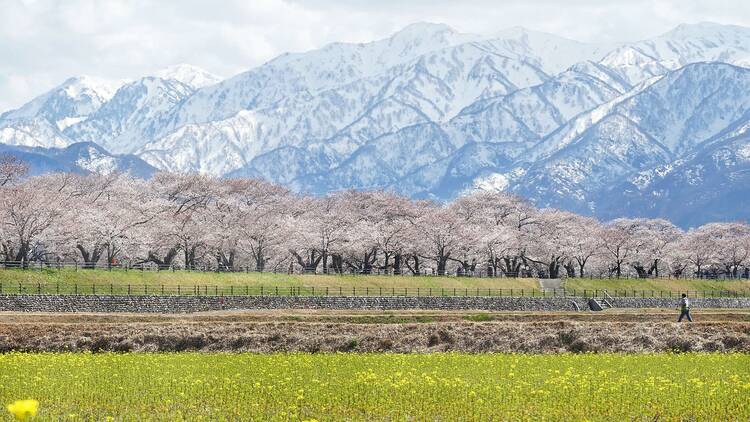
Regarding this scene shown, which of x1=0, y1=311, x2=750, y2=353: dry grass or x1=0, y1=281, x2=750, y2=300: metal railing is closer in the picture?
x1=0, y1=311, x2=750, y2=353: dry grass

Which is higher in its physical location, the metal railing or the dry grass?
the metal railing

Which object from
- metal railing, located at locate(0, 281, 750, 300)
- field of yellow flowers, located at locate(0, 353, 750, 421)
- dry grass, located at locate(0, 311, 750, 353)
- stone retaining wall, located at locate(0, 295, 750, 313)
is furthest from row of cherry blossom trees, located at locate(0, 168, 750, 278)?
field of yellow flowers, located at locate(0, 353, 750, 421)

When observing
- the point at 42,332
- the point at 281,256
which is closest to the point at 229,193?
the point at 281,256

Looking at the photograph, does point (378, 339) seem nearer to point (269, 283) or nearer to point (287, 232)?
point (269, 283)

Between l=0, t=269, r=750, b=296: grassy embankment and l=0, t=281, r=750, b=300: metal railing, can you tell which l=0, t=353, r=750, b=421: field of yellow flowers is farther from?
l=0, t=269, r=750, b=296: grassy embankment

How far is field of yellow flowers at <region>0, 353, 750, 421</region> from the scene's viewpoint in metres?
24.2

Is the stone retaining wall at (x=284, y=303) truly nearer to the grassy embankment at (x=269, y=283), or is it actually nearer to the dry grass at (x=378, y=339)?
the grassy embankment at (x=269, y=283)

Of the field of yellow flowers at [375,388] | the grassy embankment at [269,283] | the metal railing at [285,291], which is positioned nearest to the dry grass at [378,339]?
the field of yellow flowers at [375,388]

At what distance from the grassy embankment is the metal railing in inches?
3.2

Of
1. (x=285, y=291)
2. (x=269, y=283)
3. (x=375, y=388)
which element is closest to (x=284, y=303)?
(x=285, y=291)

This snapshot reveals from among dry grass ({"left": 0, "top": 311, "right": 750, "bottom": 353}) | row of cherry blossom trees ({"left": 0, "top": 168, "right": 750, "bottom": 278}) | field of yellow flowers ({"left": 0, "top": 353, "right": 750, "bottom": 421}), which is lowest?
field of yellow flowers ({"left": 0, "top": 353, "right": 750, "bottom": 421})

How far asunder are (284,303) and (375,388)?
204 feet

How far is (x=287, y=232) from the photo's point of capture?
12775 cm

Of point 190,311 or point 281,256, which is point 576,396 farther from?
point 281,256
